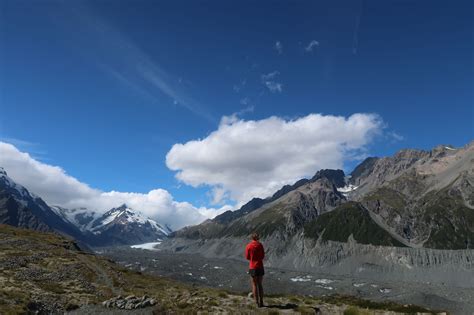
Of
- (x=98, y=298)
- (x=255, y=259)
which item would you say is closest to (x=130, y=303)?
(x=98, y=298)

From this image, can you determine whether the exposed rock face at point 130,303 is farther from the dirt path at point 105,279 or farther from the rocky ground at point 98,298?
the dirt path at point 105,279

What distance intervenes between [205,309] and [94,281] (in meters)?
29.2

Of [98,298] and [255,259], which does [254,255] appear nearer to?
[255,259]

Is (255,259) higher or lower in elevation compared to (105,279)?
higher

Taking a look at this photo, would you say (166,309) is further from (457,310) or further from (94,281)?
(457,310)

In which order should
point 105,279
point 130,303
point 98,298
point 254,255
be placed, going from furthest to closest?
point 105,279 < point 98,298 < point 130,303 < point 254,255

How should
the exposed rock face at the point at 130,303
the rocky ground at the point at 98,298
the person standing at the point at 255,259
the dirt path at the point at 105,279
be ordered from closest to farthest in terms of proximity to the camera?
the person standing at the point at 255,259 < the rocky ground at the point at 98,298 < the exposed rock face at the point at 130,303 < the dirt path at the point at 105,279

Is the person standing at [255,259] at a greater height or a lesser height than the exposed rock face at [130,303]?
greater

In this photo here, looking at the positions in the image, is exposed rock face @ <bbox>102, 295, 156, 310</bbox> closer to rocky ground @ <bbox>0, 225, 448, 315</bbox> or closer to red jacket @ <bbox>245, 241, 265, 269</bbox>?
rocky ground @ <bbox>0, 225, 448, 315</bbox>

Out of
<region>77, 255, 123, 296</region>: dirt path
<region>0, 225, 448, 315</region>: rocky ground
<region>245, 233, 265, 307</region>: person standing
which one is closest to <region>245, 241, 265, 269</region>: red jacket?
<region>245, 233, 265, 307</region>: person standing

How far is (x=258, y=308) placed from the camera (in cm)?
3281

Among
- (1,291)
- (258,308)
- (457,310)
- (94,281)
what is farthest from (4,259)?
(457,310)

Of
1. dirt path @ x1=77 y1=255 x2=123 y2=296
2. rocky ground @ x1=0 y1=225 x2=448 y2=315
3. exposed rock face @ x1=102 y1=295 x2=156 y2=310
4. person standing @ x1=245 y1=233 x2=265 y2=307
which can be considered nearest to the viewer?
person standing @ x1=245 y1=233 x2=265 y2=307

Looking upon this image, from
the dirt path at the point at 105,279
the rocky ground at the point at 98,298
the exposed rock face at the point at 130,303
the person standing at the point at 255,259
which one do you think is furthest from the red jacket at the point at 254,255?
the dirt path at the point at 105,279
